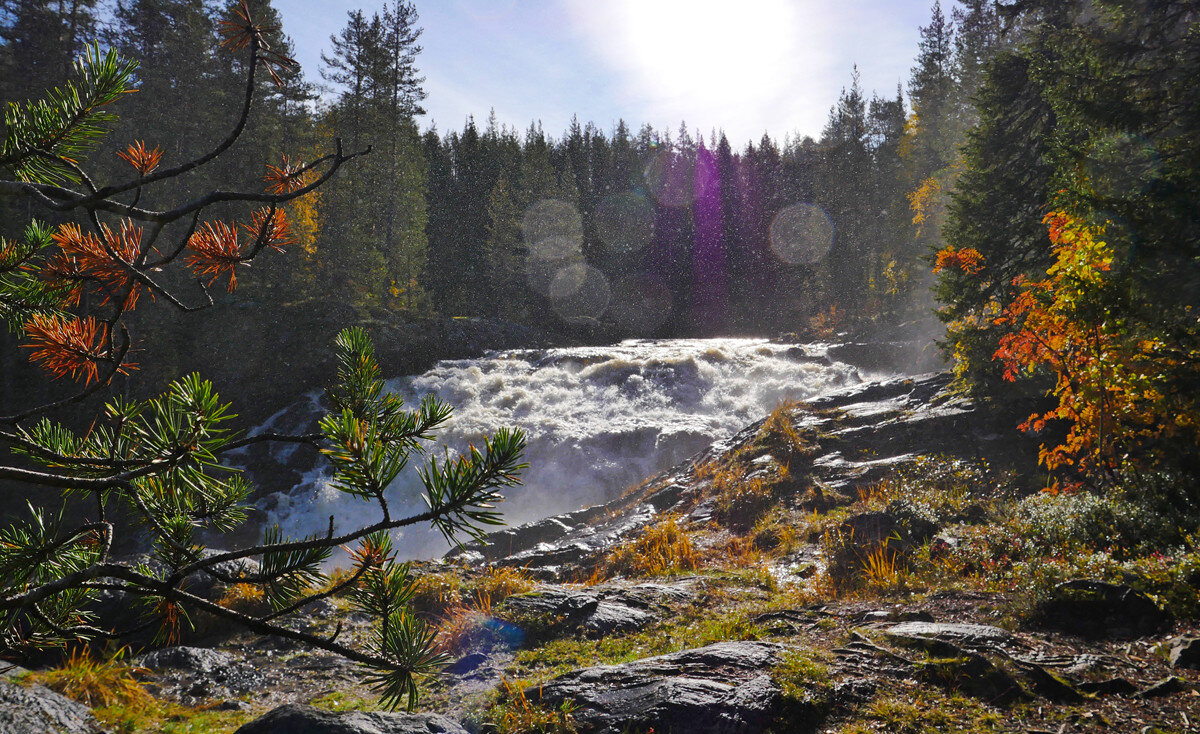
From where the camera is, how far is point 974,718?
3504 millimetres

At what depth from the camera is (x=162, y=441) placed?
1431 millimetres

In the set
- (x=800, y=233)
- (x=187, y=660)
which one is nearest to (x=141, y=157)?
(x=187, y=660)

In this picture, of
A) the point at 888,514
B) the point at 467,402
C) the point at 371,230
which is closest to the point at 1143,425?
the point at 888,514

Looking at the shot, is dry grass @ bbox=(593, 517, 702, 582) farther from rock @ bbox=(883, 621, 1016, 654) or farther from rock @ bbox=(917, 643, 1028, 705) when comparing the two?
rock @ bbox=(917, 643, 1028, 705)

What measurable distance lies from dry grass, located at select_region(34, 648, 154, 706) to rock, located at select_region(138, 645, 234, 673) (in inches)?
19.4

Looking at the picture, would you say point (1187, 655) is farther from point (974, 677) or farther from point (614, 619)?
point (614, 619)

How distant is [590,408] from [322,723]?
59.6 feet

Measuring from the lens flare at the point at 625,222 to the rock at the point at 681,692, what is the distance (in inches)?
1979

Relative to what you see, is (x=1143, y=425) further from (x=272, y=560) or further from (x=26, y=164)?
(x=26, y=164)

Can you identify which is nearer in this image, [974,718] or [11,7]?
[974,718]

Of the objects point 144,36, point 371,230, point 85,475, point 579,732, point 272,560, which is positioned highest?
point 144,36

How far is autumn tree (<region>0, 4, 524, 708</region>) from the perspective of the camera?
128cm

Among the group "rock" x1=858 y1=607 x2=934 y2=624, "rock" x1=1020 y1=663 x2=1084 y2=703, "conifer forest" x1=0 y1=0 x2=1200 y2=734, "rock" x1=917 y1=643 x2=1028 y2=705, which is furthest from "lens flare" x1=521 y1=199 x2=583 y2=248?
"rock" x1=1020 y1=663 x2=1084 y2=703

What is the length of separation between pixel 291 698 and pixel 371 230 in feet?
111
